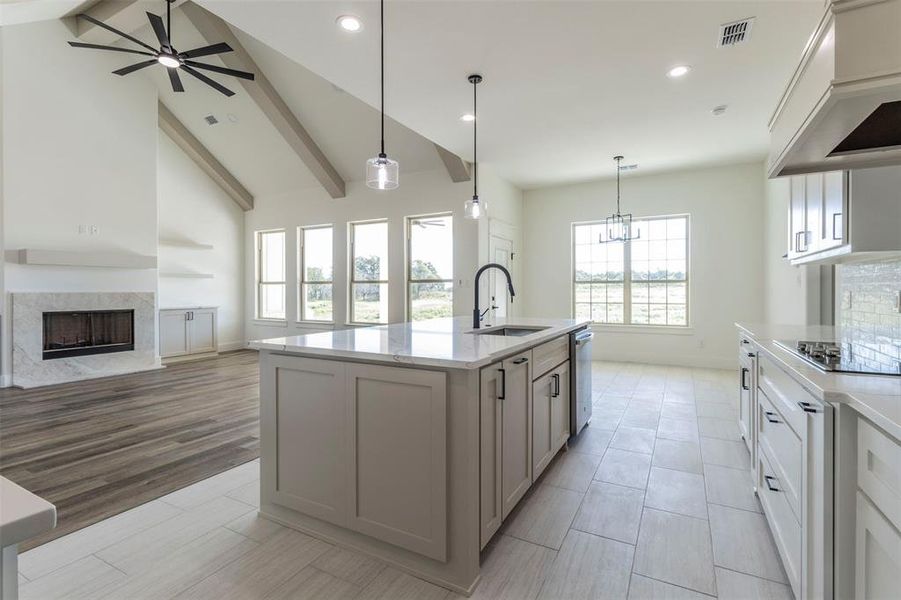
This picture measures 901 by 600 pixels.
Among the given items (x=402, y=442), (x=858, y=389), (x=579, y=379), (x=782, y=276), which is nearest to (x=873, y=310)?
(x=858, y=389)

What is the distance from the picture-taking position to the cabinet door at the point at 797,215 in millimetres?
2439

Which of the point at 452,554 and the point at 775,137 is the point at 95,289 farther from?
the point at 775,137

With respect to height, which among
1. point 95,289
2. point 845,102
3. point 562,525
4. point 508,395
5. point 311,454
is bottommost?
point 562,525

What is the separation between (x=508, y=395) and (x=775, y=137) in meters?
1.49

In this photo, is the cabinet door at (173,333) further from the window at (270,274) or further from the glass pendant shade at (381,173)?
the glass pendant shade at (381,173)

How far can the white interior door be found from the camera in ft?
20.6

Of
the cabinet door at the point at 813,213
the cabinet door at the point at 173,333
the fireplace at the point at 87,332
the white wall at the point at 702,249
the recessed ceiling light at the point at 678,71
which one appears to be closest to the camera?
the cabinet door at the point at 813,213

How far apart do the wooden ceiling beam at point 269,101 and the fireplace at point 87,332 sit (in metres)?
3.41

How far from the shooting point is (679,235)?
6.29 m

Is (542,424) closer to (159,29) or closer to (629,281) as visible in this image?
(159,29)

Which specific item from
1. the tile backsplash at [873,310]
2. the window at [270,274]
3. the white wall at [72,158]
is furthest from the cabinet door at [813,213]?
the window at [270,274]

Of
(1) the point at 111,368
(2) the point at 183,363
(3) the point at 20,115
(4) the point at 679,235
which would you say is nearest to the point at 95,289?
(1) the point at 111,368

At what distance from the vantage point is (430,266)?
6605mm

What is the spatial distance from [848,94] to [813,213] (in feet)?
5.10
